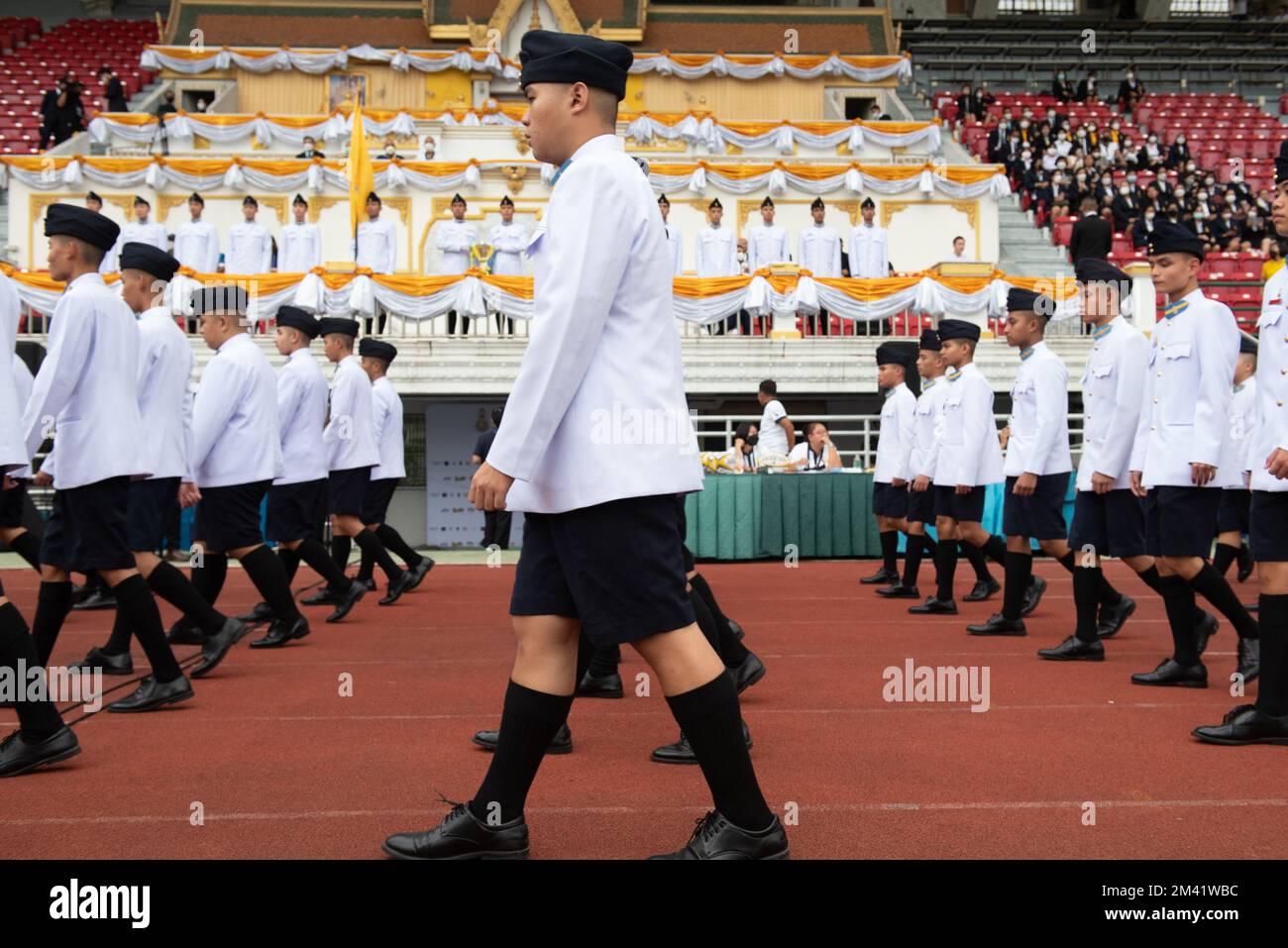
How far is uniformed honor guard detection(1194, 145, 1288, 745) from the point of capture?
15.1ft

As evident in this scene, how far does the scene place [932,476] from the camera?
31.4 ft

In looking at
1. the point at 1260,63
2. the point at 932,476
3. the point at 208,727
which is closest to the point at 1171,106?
the point at 1260,63

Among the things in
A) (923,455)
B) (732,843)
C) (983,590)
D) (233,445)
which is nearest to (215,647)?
(233,445)

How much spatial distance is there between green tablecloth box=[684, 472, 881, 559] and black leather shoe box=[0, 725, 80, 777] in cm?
1040

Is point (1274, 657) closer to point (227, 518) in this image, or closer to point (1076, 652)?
point (1076, 652)

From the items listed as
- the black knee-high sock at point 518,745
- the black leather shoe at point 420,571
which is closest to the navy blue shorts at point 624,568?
the black knee-high sock at point 518,745

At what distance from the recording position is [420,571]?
420 inches

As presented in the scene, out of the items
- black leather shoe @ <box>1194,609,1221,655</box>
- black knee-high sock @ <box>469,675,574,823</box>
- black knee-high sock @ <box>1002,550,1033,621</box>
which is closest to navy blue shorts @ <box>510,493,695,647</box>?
black knee-high sock @ <box>469,675,574,823</box>

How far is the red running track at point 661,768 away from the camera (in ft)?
11.4

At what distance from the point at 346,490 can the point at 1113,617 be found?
5.70 metres

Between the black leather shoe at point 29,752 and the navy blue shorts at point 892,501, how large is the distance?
25.7 ft

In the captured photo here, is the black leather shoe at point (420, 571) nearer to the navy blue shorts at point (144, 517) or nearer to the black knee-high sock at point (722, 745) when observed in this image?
the navy blue shorts at point (144, 517)

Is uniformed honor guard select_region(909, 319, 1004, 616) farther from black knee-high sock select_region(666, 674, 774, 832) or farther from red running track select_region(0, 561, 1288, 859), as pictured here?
black knee-high sock select_region(666, 674, 774, 832)
